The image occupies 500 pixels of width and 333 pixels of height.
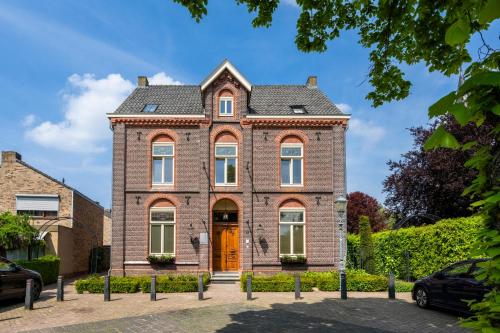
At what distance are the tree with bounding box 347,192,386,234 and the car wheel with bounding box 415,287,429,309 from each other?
3057cm

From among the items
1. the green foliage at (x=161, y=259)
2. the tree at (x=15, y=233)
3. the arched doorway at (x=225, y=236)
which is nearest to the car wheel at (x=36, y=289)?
the tree at (x=15, y=233)

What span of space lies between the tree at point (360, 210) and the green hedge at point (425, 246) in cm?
1975

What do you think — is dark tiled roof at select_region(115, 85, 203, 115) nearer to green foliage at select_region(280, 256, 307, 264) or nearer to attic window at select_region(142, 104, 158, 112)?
attic window at select_region(142, 104, 158, 112)

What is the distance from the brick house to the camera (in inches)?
840

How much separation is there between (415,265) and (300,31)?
48.7 ft

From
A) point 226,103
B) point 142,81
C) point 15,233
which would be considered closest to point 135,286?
point 15,233

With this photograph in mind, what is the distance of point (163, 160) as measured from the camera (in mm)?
22031

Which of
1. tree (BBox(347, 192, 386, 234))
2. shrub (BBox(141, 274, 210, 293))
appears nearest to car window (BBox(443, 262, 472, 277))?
shrub (BBox(141, 274, 210, 293))

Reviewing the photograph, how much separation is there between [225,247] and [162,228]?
3.53 metres

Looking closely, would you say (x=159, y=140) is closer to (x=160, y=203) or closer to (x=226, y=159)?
(x=160, y=203)

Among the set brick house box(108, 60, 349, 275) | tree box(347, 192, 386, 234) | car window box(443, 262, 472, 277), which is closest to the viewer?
car window box(443, 262, 472, 277)

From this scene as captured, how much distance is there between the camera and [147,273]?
68.9ft

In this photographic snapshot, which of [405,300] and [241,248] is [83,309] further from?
[405,300]

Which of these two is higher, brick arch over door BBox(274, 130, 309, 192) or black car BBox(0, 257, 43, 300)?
brick arch over door BBox(274, 130, 309, 192)
